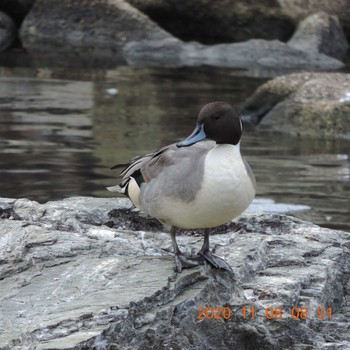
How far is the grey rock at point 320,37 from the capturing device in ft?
63.0

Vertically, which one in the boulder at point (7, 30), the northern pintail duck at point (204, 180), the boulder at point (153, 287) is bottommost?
the boulder at point (7, 30)

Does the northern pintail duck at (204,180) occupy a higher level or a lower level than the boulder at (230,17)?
higher

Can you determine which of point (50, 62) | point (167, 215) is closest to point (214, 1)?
point (50, 62)

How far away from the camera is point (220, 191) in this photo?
4.62 m

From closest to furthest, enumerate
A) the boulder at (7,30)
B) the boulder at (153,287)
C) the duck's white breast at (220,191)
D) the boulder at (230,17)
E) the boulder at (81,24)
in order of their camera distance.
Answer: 1. the boulder at (153,287)
2. the duck's white breast at (220,191)
3. the boulder at (7,30)
4. the boulder at (81,24)
5. the boulder at (230,17)

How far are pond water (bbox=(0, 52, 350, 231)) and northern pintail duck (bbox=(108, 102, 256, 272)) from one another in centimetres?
342

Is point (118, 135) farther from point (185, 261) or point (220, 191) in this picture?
point (220, 191)

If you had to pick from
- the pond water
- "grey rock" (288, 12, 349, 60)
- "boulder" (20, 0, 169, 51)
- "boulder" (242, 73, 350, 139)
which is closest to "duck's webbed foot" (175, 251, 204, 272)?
the pond water

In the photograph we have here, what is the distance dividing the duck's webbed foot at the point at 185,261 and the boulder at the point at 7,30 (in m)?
14.9

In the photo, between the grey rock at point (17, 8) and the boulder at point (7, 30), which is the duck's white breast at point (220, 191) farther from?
the grey rock at point (17, 8)

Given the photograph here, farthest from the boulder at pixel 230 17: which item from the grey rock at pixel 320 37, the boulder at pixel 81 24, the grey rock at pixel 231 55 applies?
the grey rock at pixel 231 55

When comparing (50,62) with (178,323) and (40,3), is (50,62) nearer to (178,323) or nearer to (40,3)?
(40,3)

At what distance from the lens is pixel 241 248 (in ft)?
18.5

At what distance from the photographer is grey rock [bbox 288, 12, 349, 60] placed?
19.2 metres
